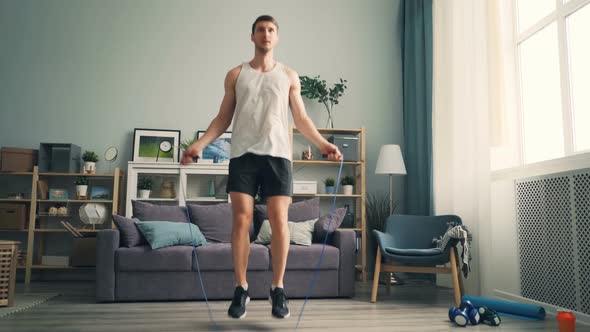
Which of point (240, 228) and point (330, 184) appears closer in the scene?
point (240, 228)

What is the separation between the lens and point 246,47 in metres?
5.28

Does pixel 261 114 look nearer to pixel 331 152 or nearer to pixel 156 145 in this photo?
pixel 331 152

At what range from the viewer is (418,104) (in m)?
4.89

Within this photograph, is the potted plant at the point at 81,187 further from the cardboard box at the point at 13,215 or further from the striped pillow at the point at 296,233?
the striped pillow at the point at 296,233

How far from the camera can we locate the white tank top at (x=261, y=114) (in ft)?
7.42

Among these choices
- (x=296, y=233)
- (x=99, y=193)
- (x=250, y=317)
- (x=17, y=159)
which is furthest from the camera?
(x=99, y=193)

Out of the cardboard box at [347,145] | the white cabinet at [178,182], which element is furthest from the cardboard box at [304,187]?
the white cabinet at [178,182]

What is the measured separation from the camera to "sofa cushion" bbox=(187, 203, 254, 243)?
155 inches

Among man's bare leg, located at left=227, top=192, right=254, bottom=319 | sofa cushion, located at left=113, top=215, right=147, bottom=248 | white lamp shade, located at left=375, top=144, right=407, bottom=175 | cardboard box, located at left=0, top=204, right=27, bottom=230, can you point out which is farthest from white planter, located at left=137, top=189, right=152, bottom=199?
man's bare leg, located at left=227, top=192, right=254, bottom=319

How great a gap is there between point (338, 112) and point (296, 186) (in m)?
1.07

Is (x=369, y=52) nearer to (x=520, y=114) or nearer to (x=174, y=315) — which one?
(x=520, y=114)

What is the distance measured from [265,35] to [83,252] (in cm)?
315

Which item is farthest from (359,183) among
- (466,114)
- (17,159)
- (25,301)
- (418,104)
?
(17,159)

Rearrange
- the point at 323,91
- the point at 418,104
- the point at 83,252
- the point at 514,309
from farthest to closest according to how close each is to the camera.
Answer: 1. the point at 323,91
2. the point at 418,104
3. the point at 83,252
4. the point at 514,309
